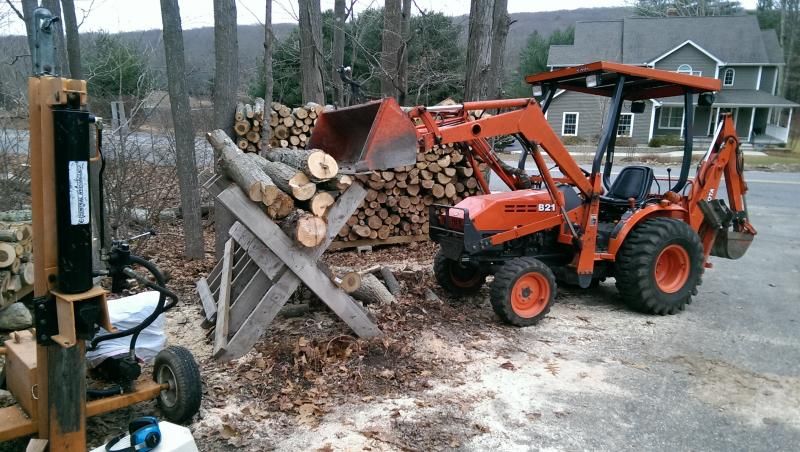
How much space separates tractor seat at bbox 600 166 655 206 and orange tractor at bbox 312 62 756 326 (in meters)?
0.01

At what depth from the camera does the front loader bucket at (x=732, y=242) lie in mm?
6547

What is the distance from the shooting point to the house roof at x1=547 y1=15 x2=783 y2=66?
33000mm

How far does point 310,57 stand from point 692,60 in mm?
29375

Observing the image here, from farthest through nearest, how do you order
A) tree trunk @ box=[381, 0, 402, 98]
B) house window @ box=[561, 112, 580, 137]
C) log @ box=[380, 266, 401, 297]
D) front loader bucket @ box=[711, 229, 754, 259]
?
house window @ box=[561, 112, 580, 137] < tree trunk @ box=[381, 0, 402, 98] < front loader bucket @ box=[711, 229, 754, 259] < log @ box=[380, 266, 401, 297]

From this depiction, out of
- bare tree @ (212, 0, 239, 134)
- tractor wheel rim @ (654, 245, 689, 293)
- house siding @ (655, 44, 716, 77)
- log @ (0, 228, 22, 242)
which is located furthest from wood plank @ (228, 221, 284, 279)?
house siding @ (655, 44, 716, 77)

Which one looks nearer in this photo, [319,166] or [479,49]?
[319,166]

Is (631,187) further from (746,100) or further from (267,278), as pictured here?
(746,100)

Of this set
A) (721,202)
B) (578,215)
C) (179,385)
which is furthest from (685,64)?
(179,385)

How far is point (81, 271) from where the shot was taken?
99.7 inches

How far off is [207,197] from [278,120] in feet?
9.60

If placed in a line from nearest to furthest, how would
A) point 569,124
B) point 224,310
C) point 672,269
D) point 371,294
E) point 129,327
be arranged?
point 129,327 < point 224,310 < point 371,294 < point 672,269 < point 569,124

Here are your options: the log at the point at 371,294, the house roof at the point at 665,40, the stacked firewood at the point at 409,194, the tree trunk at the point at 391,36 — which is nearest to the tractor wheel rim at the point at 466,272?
the log at the point at 371,294

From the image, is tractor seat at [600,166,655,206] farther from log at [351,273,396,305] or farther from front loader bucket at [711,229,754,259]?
log at [351,273,396,305]

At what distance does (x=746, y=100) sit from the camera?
32.1m
